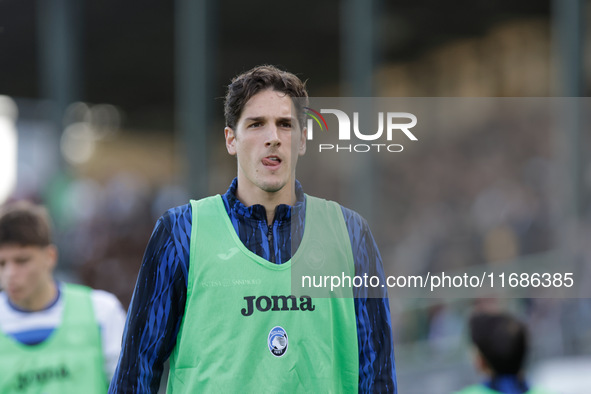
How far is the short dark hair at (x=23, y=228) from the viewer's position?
4086mm

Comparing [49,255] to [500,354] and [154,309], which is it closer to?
[154,309]

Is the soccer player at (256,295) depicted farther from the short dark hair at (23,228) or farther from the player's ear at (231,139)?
the short dark hair at (23,228)

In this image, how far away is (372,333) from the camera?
250cm

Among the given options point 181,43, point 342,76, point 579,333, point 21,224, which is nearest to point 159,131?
point 181,43

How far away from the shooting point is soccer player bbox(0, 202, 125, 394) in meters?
3.84

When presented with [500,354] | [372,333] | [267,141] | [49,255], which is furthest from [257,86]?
[49,255]

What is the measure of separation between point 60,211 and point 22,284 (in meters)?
6.51

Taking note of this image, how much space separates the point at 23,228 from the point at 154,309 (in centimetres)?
198

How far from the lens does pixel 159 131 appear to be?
1486 centimetres

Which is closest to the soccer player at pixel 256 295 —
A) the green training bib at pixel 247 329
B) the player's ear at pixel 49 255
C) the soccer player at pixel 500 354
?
the green training bib at pixel 247 329

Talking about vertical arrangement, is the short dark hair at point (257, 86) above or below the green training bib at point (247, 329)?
above

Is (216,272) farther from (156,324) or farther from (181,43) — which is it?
(181,43)

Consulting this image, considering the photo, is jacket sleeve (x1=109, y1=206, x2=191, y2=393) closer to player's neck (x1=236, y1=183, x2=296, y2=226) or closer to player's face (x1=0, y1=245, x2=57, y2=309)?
player's neck (x1=236, y1=183, x2=296, y2=226)

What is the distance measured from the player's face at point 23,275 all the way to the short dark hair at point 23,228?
3 cm
